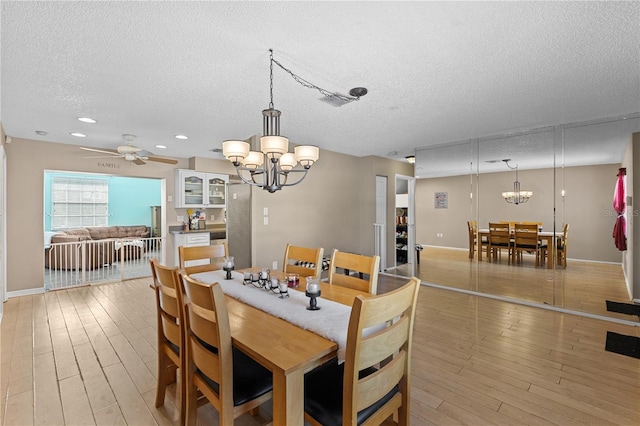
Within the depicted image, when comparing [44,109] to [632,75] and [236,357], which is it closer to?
[236,357]

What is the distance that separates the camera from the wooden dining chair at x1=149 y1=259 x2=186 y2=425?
63.5 inches

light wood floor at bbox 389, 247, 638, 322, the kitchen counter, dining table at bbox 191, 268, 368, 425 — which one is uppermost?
the kitchen counter

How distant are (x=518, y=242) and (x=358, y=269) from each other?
3.35m

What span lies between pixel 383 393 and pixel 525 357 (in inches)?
75.8

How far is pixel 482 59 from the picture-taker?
216 centimetres

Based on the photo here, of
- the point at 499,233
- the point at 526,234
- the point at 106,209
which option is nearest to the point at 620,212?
the point at 526,234

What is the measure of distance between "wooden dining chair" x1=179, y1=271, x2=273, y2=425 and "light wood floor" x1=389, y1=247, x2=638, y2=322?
158 inches

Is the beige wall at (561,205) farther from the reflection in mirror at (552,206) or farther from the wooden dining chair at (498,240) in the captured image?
the wooden dining chair at (498,240)

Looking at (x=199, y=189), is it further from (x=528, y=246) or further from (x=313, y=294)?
(x=528, y=246)

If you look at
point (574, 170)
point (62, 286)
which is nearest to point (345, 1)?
point (574, 170)

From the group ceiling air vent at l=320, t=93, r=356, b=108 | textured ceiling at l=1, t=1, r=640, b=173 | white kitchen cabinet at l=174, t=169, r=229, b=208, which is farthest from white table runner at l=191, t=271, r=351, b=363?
white kitchen cabinet at l=174, t=169, r=229, b=208

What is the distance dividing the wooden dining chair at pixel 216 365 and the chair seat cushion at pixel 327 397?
0.73 ft

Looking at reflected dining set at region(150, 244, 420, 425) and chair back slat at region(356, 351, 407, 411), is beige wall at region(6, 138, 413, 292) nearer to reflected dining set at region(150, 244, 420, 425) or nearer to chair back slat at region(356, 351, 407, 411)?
reflected dining set at region(150, 244, 420, 425)

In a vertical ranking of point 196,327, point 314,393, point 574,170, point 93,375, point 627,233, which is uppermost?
point 574,170
